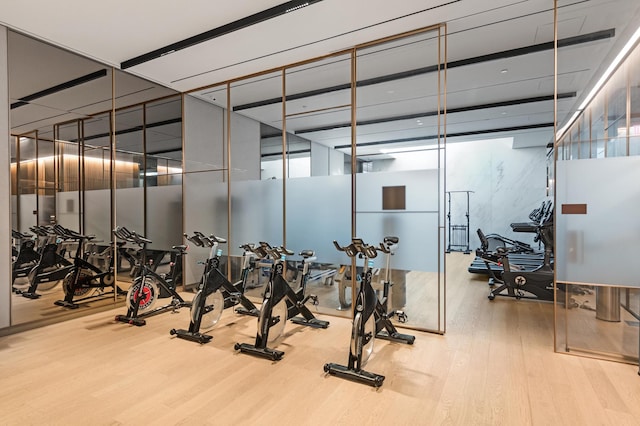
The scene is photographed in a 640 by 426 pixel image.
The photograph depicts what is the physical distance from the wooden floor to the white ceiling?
92.3 inches

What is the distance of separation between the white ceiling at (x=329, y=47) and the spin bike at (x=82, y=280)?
5.04ft

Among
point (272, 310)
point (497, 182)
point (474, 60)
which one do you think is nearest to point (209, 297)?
point (272, 310)

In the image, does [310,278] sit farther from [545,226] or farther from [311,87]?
[545,226]

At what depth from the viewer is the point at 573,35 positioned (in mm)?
3352

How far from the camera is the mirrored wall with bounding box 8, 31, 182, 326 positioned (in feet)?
12.4

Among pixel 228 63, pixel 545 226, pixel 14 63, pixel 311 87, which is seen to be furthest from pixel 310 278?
pixel 14 63

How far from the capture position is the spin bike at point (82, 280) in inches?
171

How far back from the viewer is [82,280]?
4457 mm

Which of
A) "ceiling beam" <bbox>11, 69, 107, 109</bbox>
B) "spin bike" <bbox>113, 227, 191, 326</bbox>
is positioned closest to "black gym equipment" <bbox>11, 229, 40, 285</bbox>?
"spin bike" <bbox>113, 227, 191, 326</bbox>

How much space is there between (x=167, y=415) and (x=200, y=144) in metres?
4.15

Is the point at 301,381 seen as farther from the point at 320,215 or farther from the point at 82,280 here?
the point at 82,280

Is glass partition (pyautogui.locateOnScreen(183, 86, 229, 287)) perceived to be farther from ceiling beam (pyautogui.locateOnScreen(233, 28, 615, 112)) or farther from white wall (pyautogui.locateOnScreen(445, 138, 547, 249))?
white wall (pyautogui.locateOnScreen(445, 138, 547, 249))

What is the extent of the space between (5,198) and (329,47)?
3.88 m

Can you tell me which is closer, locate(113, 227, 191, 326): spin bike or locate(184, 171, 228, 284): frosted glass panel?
locate(113, 227, 191, 326): spin bike
